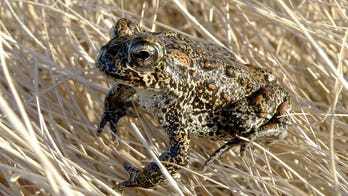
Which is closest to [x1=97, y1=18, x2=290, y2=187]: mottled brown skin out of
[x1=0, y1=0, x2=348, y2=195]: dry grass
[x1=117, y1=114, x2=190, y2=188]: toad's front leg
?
[x1=117, y1=114, x2=190, y2=188]: toad's front leg

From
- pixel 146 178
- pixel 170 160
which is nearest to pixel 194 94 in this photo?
pixel 170 160

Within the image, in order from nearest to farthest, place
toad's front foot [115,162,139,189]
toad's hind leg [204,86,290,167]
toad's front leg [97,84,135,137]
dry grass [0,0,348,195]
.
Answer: dry grass [0,0,348,195], toad's front foot [115,162,139,189], toad's hind leg [204,86,290,167], toad's front leg [97,84,135,137]

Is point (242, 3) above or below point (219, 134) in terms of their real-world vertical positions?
above

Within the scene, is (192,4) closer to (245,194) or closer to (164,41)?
(164,41)

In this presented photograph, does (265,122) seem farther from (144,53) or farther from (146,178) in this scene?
(144,53)

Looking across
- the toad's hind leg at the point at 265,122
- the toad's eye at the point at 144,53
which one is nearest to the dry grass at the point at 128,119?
the toad's hind leg at the point at 265,122

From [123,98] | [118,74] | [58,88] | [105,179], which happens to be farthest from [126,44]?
[58,88]

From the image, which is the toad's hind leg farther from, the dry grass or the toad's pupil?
the toad's pupil
